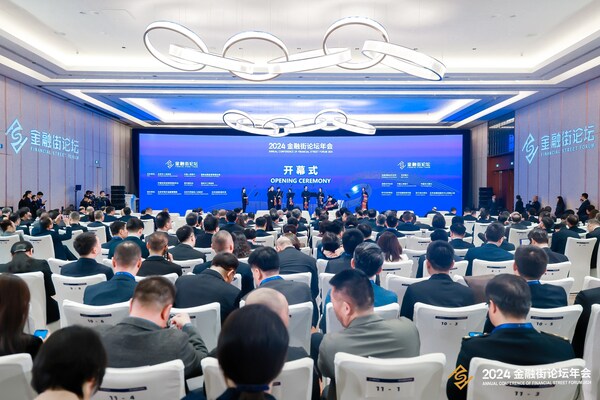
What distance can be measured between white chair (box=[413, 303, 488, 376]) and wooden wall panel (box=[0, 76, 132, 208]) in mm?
12224

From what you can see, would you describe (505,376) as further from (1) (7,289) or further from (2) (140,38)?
(2) (140,38)

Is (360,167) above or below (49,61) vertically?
below

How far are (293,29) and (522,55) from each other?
18.6 feet

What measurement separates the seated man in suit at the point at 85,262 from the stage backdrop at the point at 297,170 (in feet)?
52.7

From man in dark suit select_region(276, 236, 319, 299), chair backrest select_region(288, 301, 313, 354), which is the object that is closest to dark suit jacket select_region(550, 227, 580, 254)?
man in dark suit select_region(276, 236, 319, 299)

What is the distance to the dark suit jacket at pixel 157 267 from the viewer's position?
4.13 m

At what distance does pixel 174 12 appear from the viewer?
9172 millimetres

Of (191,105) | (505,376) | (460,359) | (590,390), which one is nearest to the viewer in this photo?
(505,376)

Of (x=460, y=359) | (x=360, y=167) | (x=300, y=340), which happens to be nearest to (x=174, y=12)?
(x=300, y=340)

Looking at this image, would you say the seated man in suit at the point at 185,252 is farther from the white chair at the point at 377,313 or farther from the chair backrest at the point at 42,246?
the chair backrest at the point at 42,246

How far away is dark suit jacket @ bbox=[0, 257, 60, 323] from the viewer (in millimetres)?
4375

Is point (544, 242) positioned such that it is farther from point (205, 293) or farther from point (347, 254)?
point (205, 293)

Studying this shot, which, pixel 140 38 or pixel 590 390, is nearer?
pixel 590 390

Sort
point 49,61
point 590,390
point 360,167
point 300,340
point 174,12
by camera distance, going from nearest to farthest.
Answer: point 590,390
point 300,340
point 174,12
point 49,61
point 360,167
